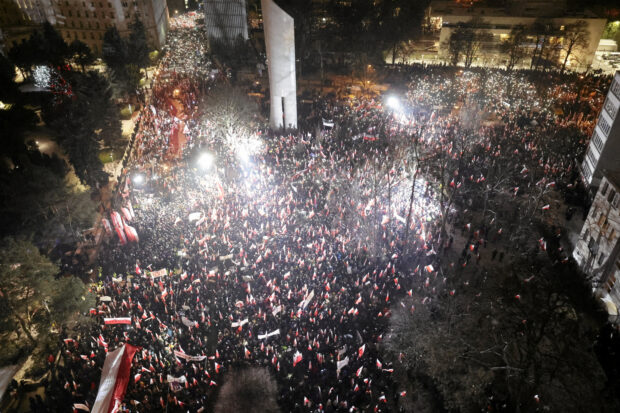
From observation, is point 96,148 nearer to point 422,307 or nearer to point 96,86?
point 96,86

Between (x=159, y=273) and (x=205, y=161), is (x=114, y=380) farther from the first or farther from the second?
(x=205, y=161)

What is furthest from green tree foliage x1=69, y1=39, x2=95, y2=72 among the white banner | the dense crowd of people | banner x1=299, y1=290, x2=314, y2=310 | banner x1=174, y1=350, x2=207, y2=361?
banner x1=299, y1=290, x2=314, y2=310

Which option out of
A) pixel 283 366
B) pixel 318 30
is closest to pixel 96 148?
pixel 283 366

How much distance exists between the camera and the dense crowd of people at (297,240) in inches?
512

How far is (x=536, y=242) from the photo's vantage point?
61.9 ft

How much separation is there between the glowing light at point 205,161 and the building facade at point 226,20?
26.8 meters

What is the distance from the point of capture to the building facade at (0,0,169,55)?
48.6m

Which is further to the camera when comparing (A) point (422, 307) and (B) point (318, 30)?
(B) point (318, 30)

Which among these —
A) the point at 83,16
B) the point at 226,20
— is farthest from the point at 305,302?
the point at 83,16

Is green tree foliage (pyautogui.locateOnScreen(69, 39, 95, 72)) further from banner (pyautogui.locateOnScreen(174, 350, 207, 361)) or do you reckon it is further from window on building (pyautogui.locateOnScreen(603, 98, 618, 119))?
window on building (pyautogui.locateOnScreen(603, 98, 618, 119))

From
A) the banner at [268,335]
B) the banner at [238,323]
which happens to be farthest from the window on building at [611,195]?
the banner at [238,323]

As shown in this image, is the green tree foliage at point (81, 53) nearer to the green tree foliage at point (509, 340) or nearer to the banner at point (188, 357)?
the banner at point (188, 357)

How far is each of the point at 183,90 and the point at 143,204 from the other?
17118mm

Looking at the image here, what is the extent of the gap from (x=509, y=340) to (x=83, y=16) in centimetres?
5841
